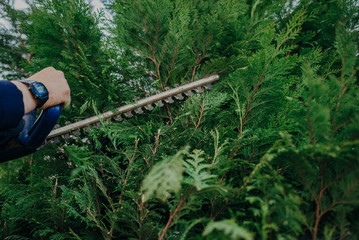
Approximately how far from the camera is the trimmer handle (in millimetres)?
946

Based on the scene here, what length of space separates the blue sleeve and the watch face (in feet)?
0.30

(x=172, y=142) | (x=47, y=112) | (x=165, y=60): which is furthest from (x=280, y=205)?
(x=165, y=60)

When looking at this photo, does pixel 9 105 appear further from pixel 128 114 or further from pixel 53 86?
pixel 128 114

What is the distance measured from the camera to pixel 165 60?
170 cm

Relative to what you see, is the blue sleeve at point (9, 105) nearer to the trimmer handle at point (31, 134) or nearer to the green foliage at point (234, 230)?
the trimmer handle at point (31, 134)

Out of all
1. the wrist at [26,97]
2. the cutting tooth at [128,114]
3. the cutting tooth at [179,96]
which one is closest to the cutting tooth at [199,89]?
the cutting tooth at [179,96]

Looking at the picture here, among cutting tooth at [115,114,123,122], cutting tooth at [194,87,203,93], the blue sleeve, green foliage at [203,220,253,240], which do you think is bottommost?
green foliage at [203,220,253,240]

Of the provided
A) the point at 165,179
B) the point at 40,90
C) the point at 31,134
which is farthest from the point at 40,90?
the point at 165,179

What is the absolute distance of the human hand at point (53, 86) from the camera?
101 cm

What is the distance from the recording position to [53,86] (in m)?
1.04

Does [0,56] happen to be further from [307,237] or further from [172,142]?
[307,237]

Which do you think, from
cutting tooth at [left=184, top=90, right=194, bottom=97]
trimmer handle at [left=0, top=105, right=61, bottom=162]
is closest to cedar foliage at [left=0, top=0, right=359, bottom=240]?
cutting tooth at [left=184, top=90, right=194, bottom=97]

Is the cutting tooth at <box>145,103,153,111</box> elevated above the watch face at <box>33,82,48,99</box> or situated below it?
A: below

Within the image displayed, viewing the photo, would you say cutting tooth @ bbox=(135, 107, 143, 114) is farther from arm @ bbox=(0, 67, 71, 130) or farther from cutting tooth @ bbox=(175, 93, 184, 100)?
arm @ bbox=(0, 67, 71, 130)
